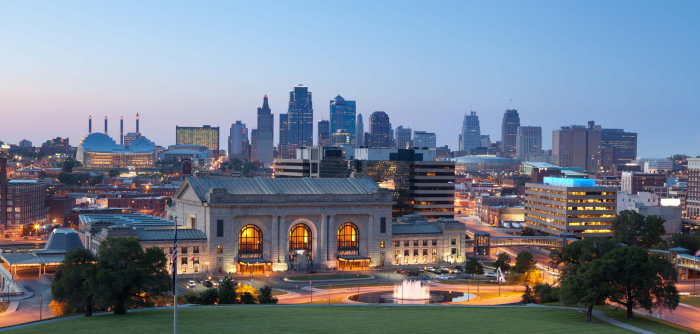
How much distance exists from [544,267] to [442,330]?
267 feet

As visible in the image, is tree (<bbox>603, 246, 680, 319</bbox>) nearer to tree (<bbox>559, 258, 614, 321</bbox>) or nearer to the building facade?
tree (<bbox>559, 258, 614, 321</bbox>)

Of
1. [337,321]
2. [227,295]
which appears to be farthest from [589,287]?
[227,295]

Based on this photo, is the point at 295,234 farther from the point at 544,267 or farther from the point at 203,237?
the point at 544,267

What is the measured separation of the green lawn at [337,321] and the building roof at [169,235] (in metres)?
50.4

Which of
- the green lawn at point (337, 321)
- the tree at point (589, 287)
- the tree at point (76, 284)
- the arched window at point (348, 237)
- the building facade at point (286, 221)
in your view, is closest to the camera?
the green lawn at point (337, 321)

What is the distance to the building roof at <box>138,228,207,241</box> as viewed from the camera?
134625mm

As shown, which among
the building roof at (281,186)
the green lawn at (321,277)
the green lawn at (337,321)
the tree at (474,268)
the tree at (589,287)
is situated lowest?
the green lawn at (321,277)

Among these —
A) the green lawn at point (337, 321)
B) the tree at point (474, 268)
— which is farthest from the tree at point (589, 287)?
the tree at point (474, 268)

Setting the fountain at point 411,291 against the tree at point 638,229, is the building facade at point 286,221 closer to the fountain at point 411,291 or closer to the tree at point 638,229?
the fountain at point 411,291

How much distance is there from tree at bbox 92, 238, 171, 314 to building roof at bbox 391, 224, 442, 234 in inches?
2952

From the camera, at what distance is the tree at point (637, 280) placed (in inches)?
3282

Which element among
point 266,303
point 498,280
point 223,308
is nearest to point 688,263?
point 498,280

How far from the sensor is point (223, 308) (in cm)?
8825

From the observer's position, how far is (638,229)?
18338 cm
